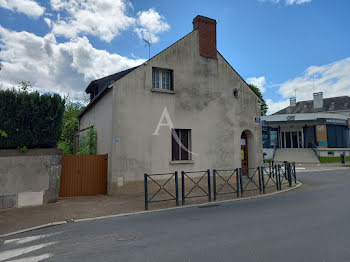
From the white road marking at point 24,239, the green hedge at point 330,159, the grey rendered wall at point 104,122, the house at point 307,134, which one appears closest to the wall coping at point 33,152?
the grey rendered wall at point 104,122

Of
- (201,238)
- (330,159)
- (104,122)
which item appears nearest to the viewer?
(201,238)

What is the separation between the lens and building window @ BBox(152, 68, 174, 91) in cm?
1166

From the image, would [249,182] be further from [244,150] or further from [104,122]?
[104,122]

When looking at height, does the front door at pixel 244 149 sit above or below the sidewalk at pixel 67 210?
above

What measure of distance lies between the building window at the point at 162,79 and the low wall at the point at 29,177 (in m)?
5.18

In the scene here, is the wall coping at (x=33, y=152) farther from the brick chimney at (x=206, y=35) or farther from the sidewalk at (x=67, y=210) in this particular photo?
the brick chimney at (x=206, y=35)

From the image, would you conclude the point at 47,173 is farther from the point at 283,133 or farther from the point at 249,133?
the point at 283,133

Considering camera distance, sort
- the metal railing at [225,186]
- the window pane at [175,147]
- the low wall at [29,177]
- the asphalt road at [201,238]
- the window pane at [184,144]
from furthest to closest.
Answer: the window pane at [184,144] < the window pane at [175,147] < the metal railing at [225,186] < the low wall at [29,177] < the asphalt road at [201,238]

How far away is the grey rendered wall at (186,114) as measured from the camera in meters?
10.5

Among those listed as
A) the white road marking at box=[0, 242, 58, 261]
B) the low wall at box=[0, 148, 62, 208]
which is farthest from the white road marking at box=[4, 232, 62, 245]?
the low wall at box=[0, 148, 62, 208]

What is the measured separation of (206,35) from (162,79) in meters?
3.58

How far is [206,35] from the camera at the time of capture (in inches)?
512

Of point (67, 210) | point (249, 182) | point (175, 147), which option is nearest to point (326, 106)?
point (249, 182)

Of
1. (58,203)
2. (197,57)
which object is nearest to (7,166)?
(58,203)
